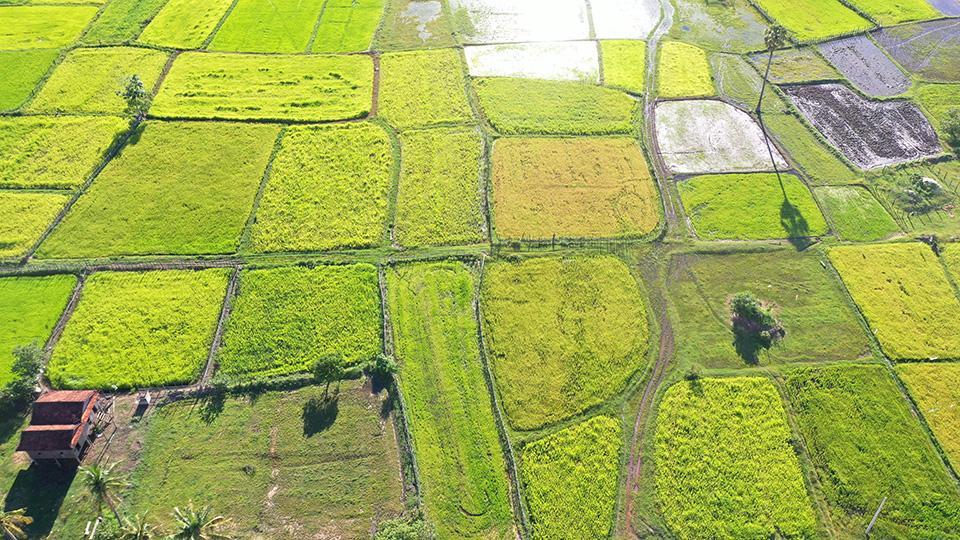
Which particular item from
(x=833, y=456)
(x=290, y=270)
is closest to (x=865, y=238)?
(x=833, y=456)

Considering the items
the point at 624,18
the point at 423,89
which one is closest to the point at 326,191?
the point at 423,89

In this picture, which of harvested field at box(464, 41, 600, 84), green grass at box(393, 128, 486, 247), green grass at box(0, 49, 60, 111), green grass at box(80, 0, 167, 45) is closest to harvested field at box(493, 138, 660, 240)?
green grass at box(393, 128, 486, 247)

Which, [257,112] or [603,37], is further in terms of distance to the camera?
[603,37]

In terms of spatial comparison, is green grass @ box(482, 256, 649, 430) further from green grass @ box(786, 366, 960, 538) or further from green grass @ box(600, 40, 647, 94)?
green grass @ box(600, 40, 647, 94)

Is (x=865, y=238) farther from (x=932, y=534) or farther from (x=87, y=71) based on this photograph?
(x=87, y=71)

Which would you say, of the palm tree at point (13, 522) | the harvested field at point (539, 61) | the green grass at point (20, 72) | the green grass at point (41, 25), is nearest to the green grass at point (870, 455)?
the harvested field at point (539, 61)
